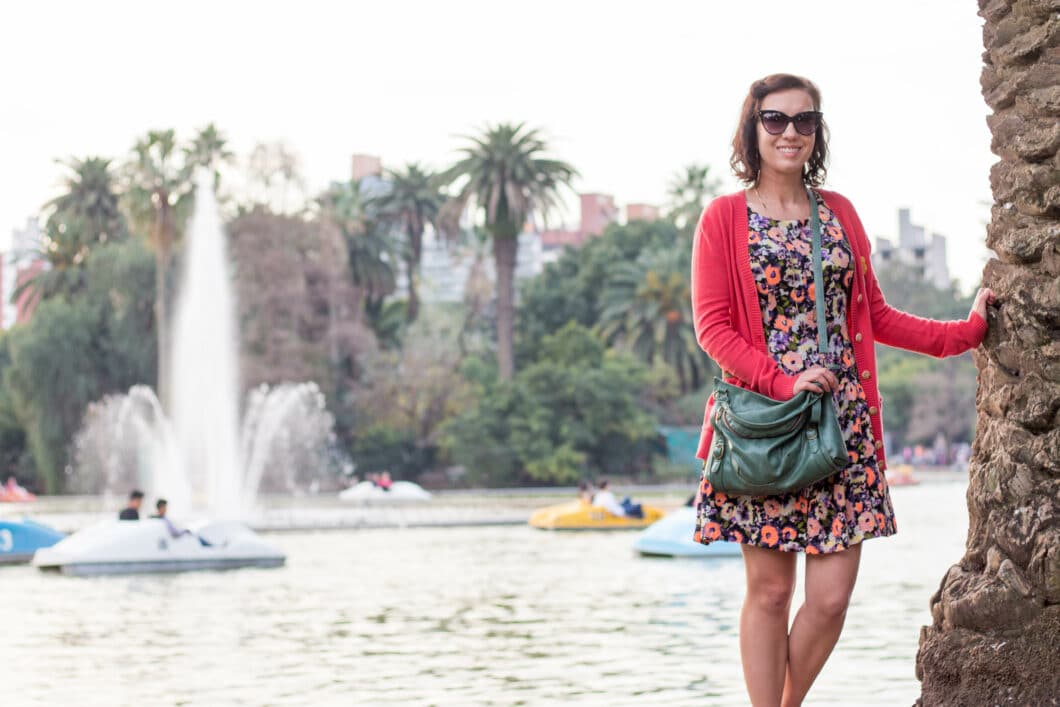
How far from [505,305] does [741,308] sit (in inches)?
2210

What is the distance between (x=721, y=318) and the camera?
5.26 metres

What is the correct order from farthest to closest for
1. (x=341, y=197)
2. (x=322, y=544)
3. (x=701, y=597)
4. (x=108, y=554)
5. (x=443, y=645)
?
(x=341, y=197), (x=322, y=544), (x=108, y=554), (x=701, y=597), (x=443, y=645)

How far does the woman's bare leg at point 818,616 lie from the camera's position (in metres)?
5.18

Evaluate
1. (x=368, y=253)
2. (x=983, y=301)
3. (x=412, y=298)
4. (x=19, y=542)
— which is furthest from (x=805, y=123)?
(x=412, y=298)

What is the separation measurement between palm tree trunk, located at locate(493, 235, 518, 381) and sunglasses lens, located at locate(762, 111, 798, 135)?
5546 centimetres

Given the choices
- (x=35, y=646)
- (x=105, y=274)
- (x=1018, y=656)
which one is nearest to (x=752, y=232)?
(x=1018, y=656)

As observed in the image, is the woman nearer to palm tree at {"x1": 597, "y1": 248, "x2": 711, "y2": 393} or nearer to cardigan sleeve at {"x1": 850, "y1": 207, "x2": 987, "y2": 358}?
cardigan sleeve at {"x1": 850, "y1": 207, "x2": 987, "y2": 358}

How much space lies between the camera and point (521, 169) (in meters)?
62.6

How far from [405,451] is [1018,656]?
56655mm

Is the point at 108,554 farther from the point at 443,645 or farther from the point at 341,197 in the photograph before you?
the point at 341,197

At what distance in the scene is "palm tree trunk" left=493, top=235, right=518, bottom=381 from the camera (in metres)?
61.5

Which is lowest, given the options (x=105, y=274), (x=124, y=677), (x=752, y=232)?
(x=124, y=677)

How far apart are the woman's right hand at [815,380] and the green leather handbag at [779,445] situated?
22 mm

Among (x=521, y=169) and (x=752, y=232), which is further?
(x=521, y=169)
